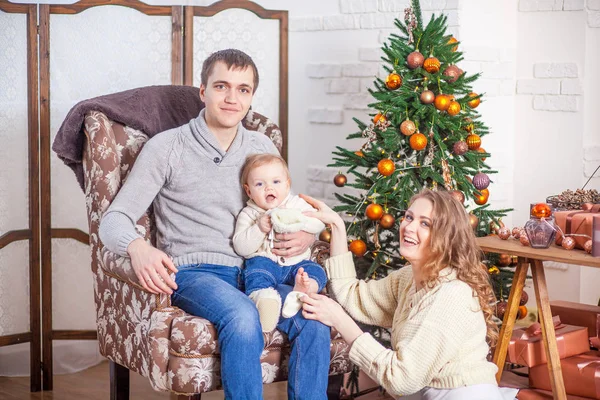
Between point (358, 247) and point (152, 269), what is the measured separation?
929 mm

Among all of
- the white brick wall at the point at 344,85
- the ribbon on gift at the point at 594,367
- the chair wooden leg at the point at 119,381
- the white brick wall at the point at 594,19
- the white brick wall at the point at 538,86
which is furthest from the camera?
the white brick wall at the point at 344,85

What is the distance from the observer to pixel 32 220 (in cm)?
358

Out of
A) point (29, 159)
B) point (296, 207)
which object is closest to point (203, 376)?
point (296, 207)

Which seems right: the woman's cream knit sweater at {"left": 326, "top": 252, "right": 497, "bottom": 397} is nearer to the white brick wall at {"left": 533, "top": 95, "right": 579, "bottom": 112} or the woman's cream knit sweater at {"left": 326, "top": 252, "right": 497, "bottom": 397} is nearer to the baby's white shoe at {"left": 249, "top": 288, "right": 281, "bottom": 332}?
the baby's white shoe at {"left": 249, "top": 288, "right": 281, "bottom": 332}

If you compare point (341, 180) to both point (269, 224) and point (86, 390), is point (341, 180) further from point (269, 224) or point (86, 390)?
point (86, 390)

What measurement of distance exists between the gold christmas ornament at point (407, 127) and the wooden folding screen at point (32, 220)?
1504mm

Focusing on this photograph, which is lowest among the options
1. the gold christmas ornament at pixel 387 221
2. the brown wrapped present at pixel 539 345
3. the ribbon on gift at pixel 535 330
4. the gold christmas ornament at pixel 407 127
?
the brown wrapped present at pixel 539 345

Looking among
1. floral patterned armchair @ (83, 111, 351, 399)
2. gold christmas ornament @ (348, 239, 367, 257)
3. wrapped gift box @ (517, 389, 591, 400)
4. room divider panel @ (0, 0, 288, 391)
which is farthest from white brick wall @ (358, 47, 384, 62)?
wrapped gift box @ (517, 389, 591, 400)

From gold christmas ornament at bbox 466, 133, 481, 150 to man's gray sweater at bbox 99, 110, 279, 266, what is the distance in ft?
2.80

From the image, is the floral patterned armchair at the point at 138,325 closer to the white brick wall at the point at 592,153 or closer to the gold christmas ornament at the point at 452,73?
the gold christmas ornament at the point at 452,73

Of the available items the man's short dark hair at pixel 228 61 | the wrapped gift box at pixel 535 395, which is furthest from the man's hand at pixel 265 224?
the wrapped gift box at pixel 535 395

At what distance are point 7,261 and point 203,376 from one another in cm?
150

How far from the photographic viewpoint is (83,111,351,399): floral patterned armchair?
2.45 metres

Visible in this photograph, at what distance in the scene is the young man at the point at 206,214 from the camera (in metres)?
2.47
